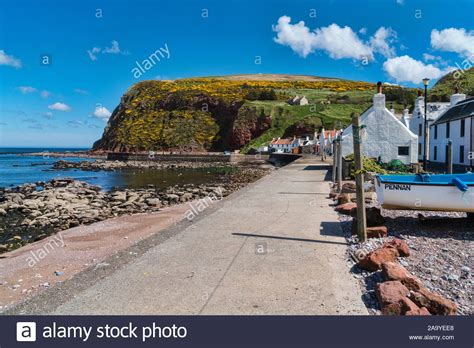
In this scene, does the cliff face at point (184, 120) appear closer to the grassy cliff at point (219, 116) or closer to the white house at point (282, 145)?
the grassy cliff at point (219, 116)

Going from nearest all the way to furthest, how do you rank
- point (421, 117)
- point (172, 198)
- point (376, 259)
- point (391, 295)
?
point (391, 295) < point (376, 259) < point (172, 198) < point (421, 117)

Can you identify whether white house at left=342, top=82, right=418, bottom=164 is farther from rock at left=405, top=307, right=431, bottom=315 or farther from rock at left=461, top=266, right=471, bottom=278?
rock at left=405, top=307, right=431, bottom=315

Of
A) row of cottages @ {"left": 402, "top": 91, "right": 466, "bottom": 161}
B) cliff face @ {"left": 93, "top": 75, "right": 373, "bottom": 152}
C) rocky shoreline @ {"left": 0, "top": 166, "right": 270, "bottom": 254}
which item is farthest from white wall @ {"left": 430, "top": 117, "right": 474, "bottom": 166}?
cliff face @ {"left": 93, "top": 75, "right": 373, "bottom": 152}

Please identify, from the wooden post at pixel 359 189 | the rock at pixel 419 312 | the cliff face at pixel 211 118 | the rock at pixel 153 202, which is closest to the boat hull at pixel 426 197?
the wooden post at pixel 359 189

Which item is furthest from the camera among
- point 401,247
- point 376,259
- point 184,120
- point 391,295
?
point 184,120

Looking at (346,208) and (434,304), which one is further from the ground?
(346,208)

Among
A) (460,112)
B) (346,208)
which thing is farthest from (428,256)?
(460,112)

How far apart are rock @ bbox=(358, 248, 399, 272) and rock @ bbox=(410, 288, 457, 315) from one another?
124 centimetres

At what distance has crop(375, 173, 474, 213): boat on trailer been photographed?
861 cm

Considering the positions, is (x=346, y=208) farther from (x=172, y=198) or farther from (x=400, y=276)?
(x=172, y=198)

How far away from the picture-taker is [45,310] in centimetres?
521

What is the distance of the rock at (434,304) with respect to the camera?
188 inches

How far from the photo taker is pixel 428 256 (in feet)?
23.4

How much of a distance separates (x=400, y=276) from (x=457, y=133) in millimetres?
31834
